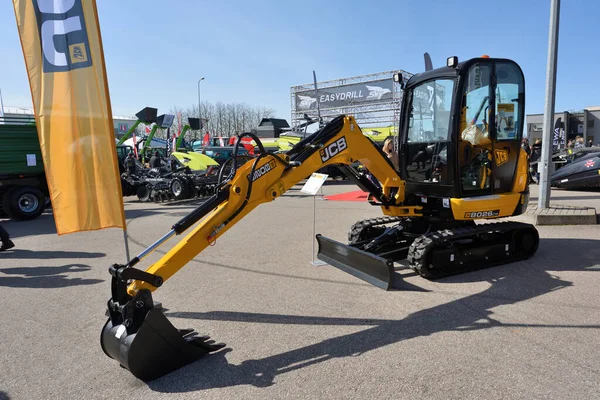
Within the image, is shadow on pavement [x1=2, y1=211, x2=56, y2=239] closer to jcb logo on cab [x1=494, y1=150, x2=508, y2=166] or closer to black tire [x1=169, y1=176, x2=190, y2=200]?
black tire [x1=169, y1=176, x2=190, y2=200]

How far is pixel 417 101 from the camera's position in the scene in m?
6.19

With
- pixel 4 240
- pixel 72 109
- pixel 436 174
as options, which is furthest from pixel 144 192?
pixel 436 174

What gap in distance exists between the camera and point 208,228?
3955 millimetres

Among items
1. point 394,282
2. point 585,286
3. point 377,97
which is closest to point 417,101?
point 394,282

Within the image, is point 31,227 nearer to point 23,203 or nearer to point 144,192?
point 23,203

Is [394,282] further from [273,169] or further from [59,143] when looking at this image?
[59,143]

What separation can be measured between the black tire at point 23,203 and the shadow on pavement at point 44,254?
489cm

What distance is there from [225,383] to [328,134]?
3026 mm

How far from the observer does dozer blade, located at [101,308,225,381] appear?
319 cm

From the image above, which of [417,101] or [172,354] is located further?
[417,101]

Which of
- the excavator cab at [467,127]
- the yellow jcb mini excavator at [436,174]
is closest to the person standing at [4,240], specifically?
the yellow jcb mini excavator at [436,174]

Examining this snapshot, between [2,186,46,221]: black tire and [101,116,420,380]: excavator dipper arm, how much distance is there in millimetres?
10416

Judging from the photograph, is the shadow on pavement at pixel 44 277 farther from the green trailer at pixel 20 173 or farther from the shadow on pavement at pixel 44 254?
the green trailer at pixel 20 173

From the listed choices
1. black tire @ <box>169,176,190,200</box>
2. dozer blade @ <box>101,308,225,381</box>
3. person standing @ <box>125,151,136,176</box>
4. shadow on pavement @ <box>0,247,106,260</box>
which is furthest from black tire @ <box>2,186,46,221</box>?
dozer blade @ <box>101,308,225,381</box>
